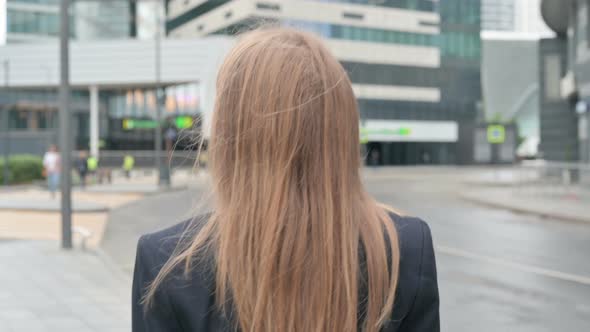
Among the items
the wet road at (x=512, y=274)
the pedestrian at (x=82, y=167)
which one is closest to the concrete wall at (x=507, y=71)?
the pedestrian at (x=82, y=167)

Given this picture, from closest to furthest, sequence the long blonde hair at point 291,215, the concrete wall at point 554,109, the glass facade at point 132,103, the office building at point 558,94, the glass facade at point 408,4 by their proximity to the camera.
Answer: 1. the long blonde hair at point 291,215
2. the office building at point 558,94
3. the concrete wall at point 554,109
4. the glass facade at point 408,4
5. the glass facade at point 132,103

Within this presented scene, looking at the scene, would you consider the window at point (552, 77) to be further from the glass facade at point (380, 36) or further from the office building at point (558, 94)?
the glass facade at point (380, 36)

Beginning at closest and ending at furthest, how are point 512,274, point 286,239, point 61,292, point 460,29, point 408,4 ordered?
point 286,239 → point 61,292 → point 512,274 → point 408,4 → point 460,29

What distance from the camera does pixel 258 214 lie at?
138cm

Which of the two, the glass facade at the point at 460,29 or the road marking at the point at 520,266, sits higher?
the glass facade at the point at 460,29

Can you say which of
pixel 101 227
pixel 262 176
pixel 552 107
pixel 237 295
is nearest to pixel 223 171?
pixel 262 176

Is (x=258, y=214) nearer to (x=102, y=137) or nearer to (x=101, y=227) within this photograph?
(x=101, y=227)

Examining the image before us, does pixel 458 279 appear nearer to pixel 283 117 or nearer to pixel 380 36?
pixel 283 117

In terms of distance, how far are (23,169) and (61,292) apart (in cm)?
2594

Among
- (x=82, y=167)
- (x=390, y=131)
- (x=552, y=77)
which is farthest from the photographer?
(x=390, y=131)

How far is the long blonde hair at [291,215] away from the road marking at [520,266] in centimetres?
758

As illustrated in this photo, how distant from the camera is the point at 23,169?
3098cm

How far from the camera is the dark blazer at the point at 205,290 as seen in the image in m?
1.39

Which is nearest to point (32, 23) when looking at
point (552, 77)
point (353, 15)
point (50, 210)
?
point (353, 15)
